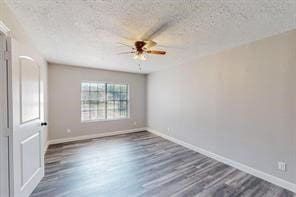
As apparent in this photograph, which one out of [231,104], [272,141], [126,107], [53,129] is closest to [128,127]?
[126,107]

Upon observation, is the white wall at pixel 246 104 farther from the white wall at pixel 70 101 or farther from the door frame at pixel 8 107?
the door frame at pixel 8 107

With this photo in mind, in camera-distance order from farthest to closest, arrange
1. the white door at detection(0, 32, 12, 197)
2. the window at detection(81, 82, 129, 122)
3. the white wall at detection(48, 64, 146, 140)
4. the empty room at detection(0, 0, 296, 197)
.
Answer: the window at detection(81, 82, 129, 122), the white wall at detection(48, 64, 146, 140), the empty room at detection(0, 0, 296, 197), the white door at detection(0, 32, 12, 197)

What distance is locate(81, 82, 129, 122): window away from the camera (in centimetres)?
497

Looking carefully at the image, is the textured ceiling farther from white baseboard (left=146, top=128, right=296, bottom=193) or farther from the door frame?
white baseboard (left=146, top=128, right=296, bottom=193)

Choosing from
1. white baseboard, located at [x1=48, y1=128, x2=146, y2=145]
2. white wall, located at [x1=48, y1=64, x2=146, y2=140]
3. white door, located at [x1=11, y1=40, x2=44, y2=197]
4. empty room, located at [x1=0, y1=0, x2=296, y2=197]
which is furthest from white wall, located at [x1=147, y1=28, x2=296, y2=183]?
white door, located at [x1=11, y1=40, x2=44, y2=197]

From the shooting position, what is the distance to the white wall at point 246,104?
7.39ft

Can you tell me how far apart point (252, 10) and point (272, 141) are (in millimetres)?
2056

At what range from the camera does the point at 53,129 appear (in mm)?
4320

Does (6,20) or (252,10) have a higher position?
(252,10)

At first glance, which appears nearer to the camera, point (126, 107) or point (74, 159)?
point (74, 159)

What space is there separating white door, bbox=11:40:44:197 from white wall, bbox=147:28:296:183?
337 centimetres

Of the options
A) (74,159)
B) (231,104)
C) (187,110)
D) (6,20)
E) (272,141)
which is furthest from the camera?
(187,110)

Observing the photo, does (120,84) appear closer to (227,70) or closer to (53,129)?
(53,129)

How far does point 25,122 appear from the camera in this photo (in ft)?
6.20
